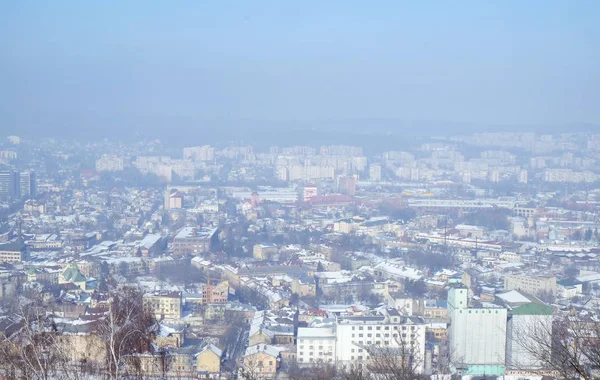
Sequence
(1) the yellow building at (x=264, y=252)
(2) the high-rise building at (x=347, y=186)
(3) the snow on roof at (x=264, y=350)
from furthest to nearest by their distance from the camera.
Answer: (2) the high-rise building at (x=347, y=186) → (1) the yellow building at (x=264, y=252) → (3) the snow on roof at (x=264, y=350)

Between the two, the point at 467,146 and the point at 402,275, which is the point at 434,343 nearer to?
the point at 402,275

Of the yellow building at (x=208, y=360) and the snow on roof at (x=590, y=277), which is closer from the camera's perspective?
the yellow building at (x=208, y=360)

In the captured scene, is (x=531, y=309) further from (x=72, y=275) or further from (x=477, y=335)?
(x=72, y=275)

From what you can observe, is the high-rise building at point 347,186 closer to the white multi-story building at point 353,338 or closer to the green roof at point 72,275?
the green roof at point 72,275

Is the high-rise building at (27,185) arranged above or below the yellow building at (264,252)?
above

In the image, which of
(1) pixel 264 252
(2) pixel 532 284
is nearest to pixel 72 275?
(1) pixel 264 252

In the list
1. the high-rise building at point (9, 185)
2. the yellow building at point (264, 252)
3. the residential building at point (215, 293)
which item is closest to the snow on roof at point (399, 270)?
the yellow building at point (264, 252)

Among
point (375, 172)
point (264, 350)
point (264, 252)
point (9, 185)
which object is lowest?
point (264, 252)

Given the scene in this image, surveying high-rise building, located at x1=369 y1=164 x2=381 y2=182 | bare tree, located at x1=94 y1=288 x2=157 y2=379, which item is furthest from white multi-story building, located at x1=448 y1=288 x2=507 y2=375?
high-rise building, located at x1=369 y1=164 x2=381 y2=182
